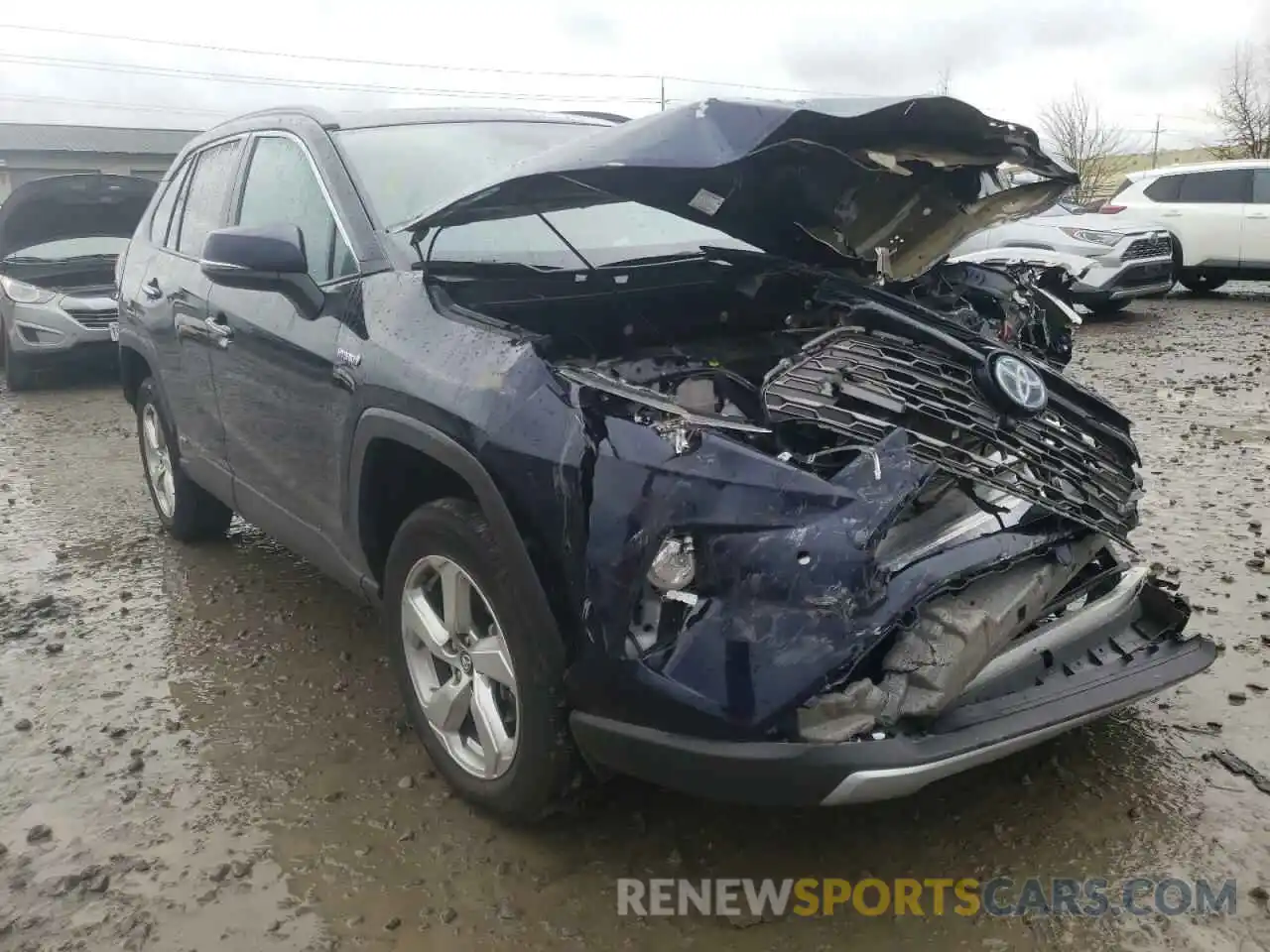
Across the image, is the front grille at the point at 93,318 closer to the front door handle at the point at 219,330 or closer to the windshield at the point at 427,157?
the front door handle at the point at 219,330

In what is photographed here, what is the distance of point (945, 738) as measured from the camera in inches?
86.1

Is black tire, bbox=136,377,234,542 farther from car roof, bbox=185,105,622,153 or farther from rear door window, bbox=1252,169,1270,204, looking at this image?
rear door window, bbox=1252,169,1270,204

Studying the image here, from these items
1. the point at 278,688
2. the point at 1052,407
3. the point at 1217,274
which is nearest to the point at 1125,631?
the point at 1052,407

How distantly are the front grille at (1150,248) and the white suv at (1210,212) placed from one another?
1.31 m

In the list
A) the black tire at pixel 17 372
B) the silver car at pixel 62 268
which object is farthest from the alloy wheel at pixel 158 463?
the black tire at pixel 17 372

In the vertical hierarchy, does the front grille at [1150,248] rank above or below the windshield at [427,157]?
below

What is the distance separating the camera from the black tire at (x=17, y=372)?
10.0 meters

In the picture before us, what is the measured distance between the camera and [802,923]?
242cm

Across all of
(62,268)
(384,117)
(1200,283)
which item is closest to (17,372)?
(62,268)

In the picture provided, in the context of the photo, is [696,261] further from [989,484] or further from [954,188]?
[989,484]

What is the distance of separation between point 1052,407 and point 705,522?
1.31m

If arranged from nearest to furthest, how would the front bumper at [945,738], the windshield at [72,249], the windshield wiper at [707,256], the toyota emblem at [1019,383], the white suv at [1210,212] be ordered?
the front bumper at [945,738]
the toyota emblem at [1019,383]
the windshield wiper at [707,256]
the windshield at [72,249]
the white suv at [1210,212]

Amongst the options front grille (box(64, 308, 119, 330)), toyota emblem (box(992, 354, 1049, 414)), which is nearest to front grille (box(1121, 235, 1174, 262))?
toyota emblem (box(992, 354, 1049, 414))

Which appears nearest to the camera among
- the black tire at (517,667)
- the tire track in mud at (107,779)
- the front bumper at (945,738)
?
the front bumper at (945,738)
